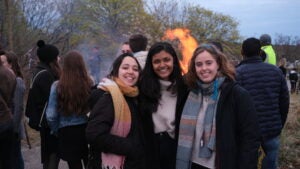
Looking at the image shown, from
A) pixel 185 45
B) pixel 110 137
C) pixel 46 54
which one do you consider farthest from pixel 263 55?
pixel 185 45

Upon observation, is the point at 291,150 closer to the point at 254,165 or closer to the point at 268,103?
the point at 268,103

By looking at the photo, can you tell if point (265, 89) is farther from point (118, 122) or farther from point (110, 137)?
point (110, 137)

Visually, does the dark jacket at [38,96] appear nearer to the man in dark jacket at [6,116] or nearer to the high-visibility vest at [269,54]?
the man in dark jacket at [6,116]

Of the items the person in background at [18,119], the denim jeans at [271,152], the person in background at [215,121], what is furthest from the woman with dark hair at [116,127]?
the person in background at [18,119]

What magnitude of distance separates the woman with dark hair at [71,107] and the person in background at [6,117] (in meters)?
0.48

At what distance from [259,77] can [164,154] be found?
1.74 metres

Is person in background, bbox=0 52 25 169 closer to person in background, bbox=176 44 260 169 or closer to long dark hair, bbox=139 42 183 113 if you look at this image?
long dark hair, bbox=139 42 183 113

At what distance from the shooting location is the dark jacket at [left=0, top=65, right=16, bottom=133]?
13.7 ft

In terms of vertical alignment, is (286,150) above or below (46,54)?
below

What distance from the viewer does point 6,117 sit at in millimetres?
4191

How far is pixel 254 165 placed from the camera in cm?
285

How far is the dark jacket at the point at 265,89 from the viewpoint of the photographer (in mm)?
4250

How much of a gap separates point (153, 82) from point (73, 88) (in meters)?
1.40

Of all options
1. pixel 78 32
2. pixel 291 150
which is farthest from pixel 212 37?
pixel 291 150
